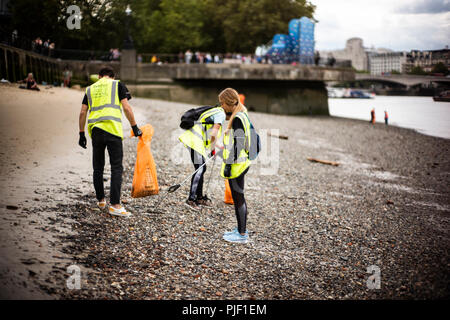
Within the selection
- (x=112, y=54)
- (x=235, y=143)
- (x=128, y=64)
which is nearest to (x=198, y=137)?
(x=235, y=143)

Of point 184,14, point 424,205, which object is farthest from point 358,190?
point 184,14

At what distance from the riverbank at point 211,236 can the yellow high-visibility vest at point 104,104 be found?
1344 millimetres

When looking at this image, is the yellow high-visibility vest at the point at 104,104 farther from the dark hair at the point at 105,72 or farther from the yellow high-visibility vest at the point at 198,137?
the yellow high-visibility vest at the point at 198,137

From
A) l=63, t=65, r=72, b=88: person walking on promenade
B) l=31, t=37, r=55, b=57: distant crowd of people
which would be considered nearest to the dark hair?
l=31, t=37, r=55, b=57: distant crowd of people

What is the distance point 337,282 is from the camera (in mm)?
4328

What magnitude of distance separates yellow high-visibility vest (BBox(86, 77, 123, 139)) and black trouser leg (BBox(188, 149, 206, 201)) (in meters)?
1.46

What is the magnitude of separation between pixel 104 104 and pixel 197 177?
2.00 meters

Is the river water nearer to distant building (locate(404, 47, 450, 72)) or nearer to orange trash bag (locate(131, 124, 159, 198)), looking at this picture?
distant building (locate(404, 47, 450, 72))

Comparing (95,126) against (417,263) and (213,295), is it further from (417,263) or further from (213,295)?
(417,263)

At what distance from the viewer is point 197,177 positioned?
20.1 ft

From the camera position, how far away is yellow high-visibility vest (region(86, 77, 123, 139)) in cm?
483

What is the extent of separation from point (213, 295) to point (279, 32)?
34.6 metres

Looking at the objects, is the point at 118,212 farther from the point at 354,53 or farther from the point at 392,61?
the point at 354,53

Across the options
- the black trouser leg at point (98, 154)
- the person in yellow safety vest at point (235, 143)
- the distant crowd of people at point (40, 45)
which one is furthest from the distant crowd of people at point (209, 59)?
the person in yellow safety vest at point (235, 143)
